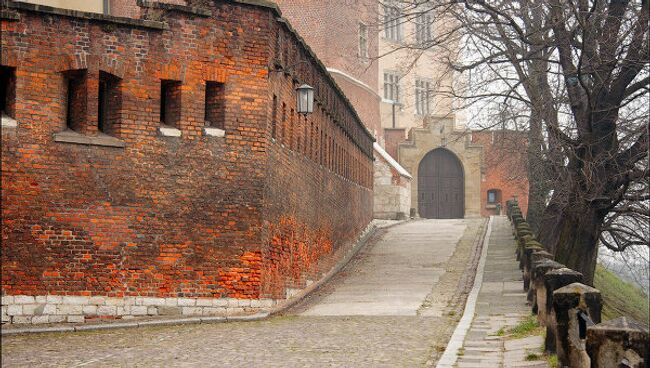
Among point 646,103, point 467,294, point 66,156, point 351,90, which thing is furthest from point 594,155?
point 351,90

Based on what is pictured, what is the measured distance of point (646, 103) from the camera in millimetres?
21406

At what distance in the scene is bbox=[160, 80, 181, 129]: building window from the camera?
17922 millimetres

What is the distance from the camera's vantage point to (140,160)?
684 inches

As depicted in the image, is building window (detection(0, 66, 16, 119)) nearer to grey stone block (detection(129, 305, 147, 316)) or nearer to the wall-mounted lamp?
grey stone block (detection(129, 305, 147, 316))

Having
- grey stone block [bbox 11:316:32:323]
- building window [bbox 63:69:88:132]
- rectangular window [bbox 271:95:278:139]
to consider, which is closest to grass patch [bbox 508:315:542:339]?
rectangular window [bbox 271:95:278:139]

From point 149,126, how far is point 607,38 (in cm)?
840

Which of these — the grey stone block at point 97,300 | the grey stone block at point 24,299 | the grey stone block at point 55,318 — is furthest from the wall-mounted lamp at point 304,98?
the grey stone block at point 24,299

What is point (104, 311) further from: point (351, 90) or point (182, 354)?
point (351, 90)

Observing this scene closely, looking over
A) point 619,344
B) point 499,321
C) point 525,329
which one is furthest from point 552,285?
point 619,344

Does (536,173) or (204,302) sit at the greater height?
(536,173)

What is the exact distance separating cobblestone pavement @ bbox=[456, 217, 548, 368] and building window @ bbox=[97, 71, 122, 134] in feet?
22.2

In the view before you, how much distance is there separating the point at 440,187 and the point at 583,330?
43.7 m

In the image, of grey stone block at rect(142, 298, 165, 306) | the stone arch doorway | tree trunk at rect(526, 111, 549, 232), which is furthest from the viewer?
the stone arch doorway

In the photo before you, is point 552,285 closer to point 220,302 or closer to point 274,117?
point 220,302
